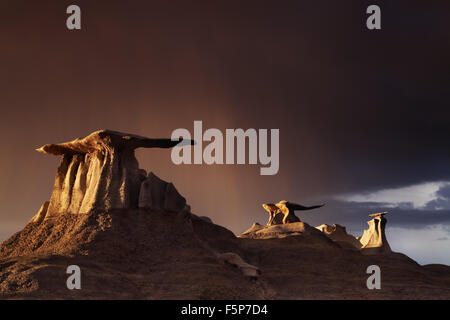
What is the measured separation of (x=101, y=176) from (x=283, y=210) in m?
33.9

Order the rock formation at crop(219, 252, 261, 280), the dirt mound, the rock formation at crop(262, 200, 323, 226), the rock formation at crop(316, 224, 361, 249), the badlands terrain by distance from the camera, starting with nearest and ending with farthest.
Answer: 1. the dirt mound
2. the badlands terrain
3. the rock formation at crop(219, 252, 261, 280)
4. the rock formation at crop(262, 200, 323, 226)
5. the rock formation at crop(316, 224, 361, 249)

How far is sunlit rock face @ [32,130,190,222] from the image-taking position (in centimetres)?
4838

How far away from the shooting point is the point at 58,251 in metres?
43.8

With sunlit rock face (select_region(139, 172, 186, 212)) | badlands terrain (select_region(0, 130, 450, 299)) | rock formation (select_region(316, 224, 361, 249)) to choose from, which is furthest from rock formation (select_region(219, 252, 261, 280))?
rock formation (select_region(316, 224, 361, 249))

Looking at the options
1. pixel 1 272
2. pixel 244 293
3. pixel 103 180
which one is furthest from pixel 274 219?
pixel 1 272

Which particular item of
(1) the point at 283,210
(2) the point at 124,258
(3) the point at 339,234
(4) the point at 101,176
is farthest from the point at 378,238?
(2) the point at 124,258

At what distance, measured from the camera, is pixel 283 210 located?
76.8m

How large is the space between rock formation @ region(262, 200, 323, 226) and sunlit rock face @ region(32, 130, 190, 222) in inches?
1044

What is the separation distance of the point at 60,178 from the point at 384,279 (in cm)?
3052

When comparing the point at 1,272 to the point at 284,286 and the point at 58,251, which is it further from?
the point at 284,286

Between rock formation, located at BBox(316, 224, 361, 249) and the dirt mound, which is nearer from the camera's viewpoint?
the dirt mound

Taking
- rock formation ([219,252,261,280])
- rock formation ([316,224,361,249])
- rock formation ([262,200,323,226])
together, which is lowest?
rock formation ([219,252,261,280])

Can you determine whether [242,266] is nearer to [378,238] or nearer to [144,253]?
[144,253]

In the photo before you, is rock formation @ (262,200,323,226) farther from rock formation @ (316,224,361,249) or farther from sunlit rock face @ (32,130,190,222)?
sunlit rock face @ (32,130,190,222)
